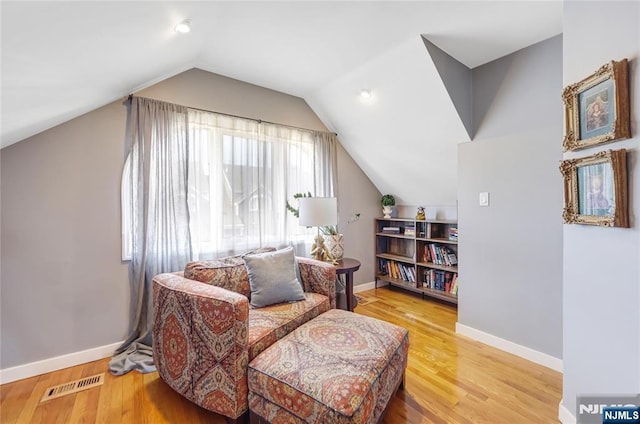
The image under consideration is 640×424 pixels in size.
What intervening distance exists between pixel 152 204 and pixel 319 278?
1575mm

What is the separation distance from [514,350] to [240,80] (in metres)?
3.59

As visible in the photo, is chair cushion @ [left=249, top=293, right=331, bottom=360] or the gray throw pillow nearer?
chair cushion @ [left=249, top=293, right=331, bottom=360]

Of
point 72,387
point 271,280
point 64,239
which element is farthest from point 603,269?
point 64,239

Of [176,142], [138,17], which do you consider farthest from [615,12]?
[176,142]

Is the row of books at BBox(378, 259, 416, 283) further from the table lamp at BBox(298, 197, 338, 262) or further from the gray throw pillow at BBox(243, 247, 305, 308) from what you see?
the gray throw pillow at BBox(243, 247, 305, 308)

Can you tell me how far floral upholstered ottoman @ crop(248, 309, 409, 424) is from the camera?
1.15 meters

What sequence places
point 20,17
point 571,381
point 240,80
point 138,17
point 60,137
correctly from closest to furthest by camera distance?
point 20,17 → point 138,17 → point 571,381 → point 60,137 → point 240,80

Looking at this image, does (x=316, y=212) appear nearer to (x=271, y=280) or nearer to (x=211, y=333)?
(x=271, y=280)

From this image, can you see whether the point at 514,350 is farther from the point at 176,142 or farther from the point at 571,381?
the point at 176,142

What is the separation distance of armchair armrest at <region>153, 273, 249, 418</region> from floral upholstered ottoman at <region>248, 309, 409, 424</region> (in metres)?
0.10

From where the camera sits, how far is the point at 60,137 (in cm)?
205

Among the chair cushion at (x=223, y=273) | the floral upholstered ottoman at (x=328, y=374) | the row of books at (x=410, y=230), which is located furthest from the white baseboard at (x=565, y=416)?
the row of books at (x=410, y=230)

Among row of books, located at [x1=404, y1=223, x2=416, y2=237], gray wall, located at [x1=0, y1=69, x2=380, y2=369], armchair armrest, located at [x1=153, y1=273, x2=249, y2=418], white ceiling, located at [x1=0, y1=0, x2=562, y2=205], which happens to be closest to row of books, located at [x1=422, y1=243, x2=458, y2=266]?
row of books, located at [x1=404, y1=223, x2=416, y2=237]

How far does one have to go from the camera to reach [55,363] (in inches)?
79.8
